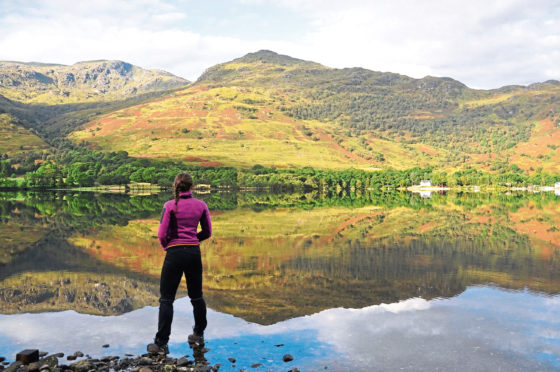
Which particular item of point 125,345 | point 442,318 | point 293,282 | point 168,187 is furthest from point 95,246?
point 168,187

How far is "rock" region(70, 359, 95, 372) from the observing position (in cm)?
909

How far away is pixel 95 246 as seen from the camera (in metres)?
26.4

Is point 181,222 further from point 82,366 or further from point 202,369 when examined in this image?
point 82,366

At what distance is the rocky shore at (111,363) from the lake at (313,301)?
339 millimetres

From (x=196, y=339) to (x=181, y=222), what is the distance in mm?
2859

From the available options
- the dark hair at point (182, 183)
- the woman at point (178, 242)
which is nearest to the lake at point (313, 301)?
the woman at point (178, 242)

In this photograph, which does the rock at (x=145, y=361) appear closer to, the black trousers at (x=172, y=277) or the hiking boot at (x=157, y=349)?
the hiking boot at (x=157, y=349)

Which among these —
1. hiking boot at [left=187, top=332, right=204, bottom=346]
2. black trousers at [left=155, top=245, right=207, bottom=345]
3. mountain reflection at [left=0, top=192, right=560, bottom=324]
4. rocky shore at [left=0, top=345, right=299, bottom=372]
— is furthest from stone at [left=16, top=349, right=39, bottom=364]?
mountain reflection at [left=0, top=192, right=560, bottom=324]

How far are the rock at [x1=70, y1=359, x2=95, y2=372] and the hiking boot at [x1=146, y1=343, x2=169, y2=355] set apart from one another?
50.8 inches

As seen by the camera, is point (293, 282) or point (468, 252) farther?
point (468, 252)

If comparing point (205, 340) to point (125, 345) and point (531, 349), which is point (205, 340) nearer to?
point (125, 345)

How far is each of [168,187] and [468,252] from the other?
13279cm

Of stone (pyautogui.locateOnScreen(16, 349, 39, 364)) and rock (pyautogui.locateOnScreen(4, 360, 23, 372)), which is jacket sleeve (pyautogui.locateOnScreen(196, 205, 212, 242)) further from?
rock (pyautogui.locateOnScreen(4, 360, 23, 372))

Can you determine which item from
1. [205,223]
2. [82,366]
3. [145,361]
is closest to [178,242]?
[205,223]
